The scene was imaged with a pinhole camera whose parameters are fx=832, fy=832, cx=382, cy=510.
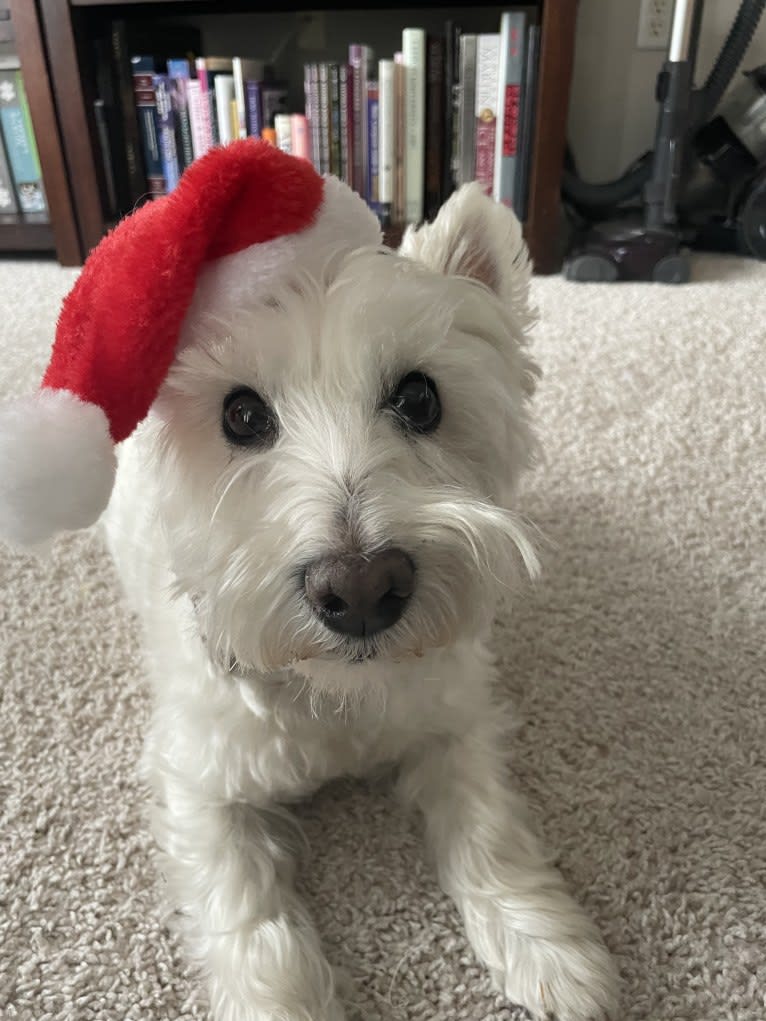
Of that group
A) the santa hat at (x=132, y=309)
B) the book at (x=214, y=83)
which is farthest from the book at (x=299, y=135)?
the santa hat at (x=132, y=309)

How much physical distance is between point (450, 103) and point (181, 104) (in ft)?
2.81

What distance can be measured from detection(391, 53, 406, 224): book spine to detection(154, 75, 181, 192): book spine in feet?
2.27

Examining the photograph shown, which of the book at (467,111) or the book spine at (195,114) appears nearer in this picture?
the book at (467,111)

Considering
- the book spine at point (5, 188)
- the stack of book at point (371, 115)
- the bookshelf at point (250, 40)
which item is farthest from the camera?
the book spine at point (5, 188)

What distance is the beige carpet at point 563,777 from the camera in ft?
2.53

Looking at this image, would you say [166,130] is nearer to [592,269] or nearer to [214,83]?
[214,83]

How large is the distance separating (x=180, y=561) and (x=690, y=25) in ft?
7.31

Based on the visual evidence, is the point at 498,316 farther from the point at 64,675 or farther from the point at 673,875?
the point at 64,675

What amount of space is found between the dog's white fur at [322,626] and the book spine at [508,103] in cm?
169

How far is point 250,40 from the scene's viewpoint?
2.88 metres

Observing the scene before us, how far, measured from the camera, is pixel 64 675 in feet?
3.68

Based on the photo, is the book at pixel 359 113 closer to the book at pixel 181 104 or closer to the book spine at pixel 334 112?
the book spine at pixel 334 112

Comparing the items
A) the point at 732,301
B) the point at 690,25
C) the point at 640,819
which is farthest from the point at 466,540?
the point at 690,25

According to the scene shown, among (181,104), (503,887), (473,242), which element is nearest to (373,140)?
(181,104)
